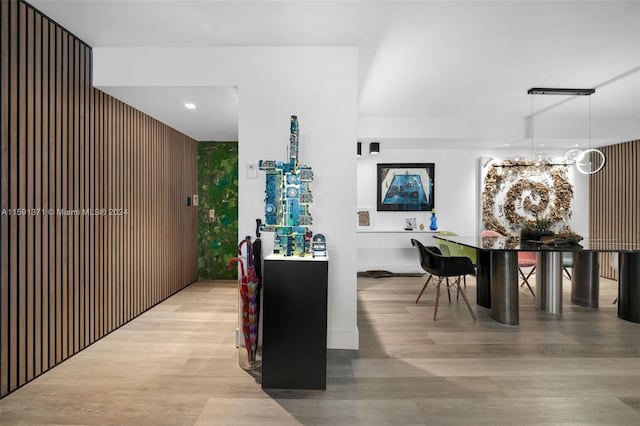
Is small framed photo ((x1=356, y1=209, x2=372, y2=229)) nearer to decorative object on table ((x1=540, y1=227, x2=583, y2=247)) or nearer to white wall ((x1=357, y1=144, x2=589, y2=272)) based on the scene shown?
white wall ((x1=357, y1=144, x2=589, y2=272))

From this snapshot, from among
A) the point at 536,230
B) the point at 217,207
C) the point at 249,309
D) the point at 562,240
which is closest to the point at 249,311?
the point at 249,309

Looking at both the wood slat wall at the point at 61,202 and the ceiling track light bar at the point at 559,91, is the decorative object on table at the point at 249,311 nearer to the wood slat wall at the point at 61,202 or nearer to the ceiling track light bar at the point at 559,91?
the wood slat wall at the point at 61,202

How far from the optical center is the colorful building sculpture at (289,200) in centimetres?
243

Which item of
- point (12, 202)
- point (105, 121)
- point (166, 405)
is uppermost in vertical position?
point (105, 121)

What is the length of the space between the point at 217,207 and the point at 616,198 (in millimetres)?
6942

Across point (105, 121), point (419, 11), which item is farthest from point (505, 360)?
point (105, 121)

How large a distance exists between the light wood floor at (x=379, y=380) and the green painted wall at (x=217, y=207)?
1.97 m

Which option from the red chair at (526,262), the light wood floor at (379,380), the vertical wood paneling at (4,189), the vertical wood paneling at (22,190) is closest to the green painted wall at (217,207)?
the light wood floor at (379,380)

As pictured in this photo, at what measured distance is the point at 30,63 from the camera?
7.73 ft

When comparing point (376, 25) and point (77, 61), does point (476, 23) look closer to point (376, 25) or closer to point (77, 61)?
point (376, 25)

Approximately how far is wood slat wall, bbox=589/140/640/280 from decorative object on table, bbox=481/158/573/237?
0.51 meters

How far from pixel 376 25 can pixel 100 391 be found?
10.9ft

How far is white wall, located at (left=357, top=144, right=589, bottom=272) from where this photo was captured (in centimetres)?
638

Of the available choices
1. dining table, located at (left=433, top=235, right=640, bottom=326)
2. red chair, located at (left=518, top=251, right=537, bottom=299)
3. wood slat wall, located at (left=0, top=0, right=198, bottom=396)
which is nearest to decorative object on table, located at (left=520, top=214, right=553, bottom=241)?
dining table, located at (left=433, top=235, right=640, bottom=326)
